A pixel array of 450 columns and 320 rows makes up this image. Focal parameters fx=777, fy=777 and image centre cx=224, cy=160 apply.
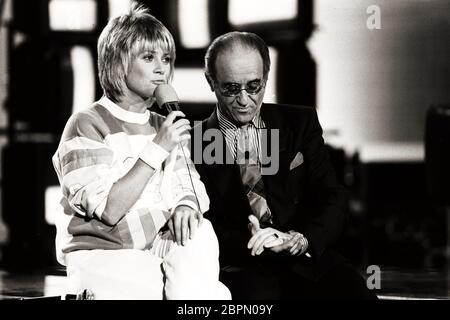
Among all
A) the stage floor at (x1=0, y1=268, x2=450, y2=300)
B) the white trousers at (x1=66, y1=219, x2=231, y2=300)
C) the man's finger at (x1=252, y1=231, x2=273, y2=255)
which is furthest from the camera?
the stage floor at (x1=0, y1=268, x2=450, y2=300)

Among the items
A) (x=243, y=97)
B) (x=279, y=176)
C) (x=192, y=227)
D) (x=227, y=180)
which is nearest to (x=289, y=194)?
(x=279, y=176)

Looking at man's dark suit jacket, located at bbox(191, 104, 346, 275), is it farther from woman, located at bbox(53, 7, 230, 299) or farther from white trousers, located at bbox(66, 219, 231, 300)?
white trousers, located at bbox(66, 219, 231, 300)

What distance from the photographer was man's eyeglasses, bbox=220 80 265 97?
223 cm

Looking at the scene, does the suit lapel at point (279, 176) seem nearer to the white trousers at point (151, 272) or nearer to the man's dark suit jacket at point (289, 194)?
the man's dark suit jacket at point (289, 194)

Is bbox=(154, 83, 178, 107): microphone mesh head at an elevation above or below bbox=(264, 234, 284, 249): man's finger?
above

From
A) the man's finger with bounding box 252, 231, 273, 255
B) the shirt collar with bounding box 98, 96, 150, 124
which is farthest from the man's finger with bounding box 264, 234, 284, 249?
the shirt collar with bounding box 98, 96, 150, 124

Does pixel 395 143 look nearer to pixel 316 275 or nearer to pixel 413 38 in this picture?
pixel 413 38

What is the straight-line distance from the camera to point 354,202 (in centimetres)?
290

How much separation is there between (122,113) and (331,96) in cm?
83

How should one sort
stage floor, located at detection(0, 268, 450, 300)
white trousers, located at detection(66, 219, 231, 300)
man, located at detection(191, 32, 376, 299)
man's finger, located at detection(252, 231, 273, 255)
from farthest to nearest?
stage floor, located at detection(0, 268, 450, 300) → man, located at detection(191, 32, 376, 299) → man's finger, located at detection(252, 231, 273, 255) → white trousers, located at detection(66, 219, 231, 300)

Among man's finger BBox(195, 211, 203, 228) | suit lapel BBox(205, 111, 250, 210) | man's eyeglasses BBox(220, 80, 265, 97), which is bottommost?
man's finger BBox(195, 211, 203, 228)

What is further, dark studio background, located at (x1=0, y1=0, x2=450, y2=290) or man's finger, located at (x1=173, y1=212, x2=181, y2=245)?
dark studio background, located at (x1=0, y1=0, x2=450, y2=290)

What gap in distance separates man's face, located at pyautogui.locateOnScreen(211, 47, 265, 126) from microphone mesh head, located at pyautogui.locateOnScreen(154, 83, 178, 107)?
0.24m
